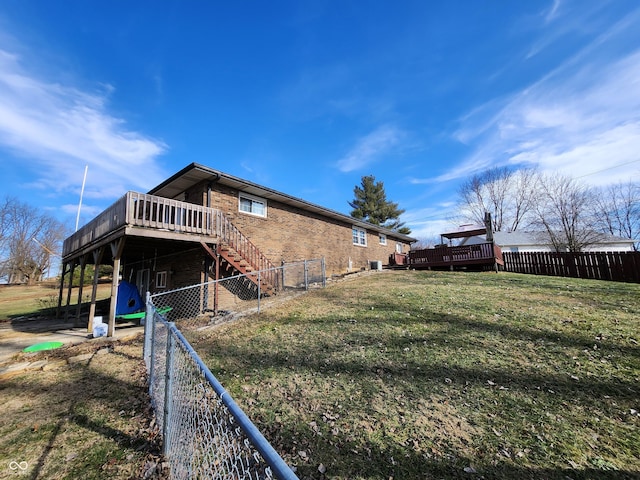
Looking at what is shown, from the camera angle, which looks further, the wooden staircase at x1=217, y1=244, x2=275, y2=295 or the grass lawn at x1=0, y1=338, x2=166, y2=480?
the wooden staircase at x1=217, y1=244, x2=275, y2=295

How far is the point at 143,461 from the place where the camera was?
2.80 m

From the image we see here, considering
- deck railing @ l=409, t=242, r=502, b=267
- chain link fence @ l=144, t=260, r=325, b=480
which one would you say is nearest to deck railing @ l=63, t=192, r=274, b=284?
chain link fence @ l=144, t=260, r=325, b=480

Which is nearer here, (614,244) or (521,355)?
(521,355)

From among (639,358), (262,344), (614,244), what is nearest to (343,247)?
(262,344)

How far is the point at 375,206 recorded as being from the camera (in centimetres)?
4184

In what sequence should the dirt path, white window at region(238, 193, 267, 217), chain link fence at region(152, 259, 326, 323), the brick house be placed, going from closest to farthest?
the dirt path
the brick house
chain link fence at region(152, 259, 326, 323)
white window at region(238, 193, 267, 217)

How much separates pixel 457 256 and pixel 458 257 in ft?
0.28

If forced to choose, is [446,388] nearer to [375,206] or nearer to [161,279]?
[161,279]

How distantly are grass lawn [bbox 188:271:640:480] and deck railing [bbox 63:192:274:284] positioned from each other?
4.01m

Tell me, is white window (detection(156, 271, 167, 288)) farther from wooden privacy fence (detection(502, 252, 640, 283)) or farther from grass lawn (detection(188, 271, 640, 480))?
wooden privacy fence (detection(502, 252, 640, 283))

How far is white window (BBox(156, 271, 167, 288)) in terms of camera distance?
12990 mm

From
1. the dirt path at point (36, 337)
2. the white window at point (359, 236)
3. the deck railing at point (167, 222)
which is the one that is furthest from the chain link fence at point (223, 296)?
the white window at point (359, 236)

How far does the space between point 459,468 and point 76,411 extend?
4.81 metres

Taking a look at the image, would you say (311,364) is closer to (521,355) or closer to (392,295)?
(521,355)
